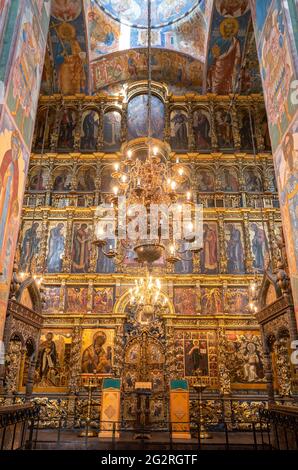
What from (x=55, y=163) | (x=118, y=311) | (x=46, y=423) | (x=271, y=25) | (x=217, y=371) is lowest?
(x=46, y=423)

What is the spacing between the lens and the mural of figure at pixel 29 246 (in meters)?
11.3

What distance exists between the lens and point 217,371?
32.9 feet

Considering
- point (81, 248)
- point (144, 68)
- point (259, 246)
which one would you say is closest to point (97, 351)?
point (81, 248)

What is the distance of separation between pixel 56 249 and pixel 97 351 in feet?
11.5

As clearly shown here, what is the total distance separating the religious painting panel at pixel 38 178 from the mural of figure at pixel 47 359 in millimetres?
5205

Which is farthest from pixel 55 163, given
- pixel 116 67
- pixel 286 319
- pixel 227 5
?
pixel 286 319

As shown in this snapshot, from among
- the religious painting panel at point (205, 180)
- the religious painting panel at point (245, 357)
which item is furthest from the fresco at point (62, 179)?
the religious painting panel at point (245, 357)

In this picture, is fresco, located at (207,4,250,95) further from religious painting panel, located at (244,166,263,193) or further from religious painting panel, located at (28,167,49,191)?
religious painting panel, located at (28,167,49,191)

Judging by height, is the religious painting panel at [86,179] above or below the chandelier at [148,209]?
above

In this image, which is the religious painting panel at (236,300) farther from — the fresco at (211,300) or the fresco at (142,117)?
the fresco at (142,117)

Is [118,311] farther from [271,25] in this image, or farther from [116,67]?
[116,67]

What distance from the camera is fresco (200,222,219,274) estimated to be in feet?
37.3
